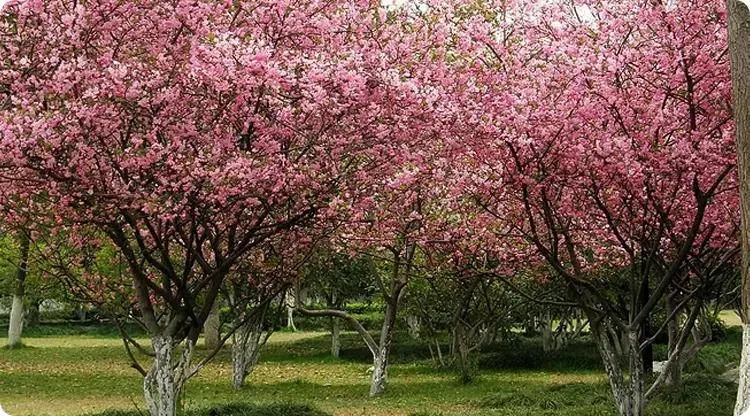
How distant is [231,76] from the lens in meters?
7.22

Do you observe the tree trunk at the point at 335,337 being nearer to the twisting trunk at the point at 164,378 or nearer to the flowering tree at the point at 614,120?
the flowering tree at the point at 614,120

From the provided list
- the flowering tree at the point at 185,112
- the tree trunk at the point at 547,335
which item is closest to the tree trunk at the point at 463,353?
the tree trunk at the point at 547,335

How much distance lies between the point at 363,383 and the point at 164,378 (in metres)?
12.2

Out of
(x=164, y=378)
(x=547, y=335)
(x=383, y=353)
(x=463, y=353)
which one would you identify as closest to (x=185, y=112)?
(x=164, y=378)

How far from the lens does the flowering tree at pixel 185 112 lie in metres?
7.21

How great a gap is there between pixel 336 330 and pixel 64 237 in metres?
17.7

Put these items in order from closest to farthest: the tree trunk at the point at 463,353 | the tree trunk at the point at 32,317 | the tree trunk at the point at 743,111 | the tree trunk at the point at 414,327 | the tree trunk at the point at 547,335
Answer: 1. the tree trunk at the point at 743,111
2. the tree trunk at the point at 463,353
3. the tree trunk at the point at 547,335
4. the tree trunk at the point at 414,327
5. the tree trunk at the point at 32,317

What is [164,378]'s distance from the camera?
850 centimetres

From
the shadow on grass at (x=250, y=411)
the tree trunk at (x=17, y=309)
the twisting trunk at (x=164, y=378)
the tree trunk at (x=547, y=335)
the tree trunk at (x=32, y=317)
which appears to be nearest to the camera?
the twisting trunk at (x=164, y=378)

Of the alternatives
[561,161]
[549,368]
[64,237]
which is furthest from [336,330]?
[561,161]

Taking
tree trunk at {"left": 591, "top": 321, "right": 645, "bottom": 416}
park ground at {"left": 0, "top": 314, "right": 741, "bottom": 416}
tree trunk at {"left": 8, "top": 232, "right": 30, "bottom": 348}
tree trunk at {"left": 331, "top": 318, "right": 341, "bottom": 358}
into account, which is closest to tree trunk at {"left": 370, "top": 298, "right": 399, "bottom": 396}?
park ground at {"left": 0, "top": 314, "right": 741, "bottom": 416}

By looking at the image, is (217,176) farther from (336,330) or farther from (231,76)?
(336,330)

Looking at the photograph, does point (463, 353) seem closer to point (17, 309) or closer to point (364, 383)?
point (364, 383)

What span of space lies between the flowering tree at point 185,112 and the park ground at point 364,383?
17.6ft
